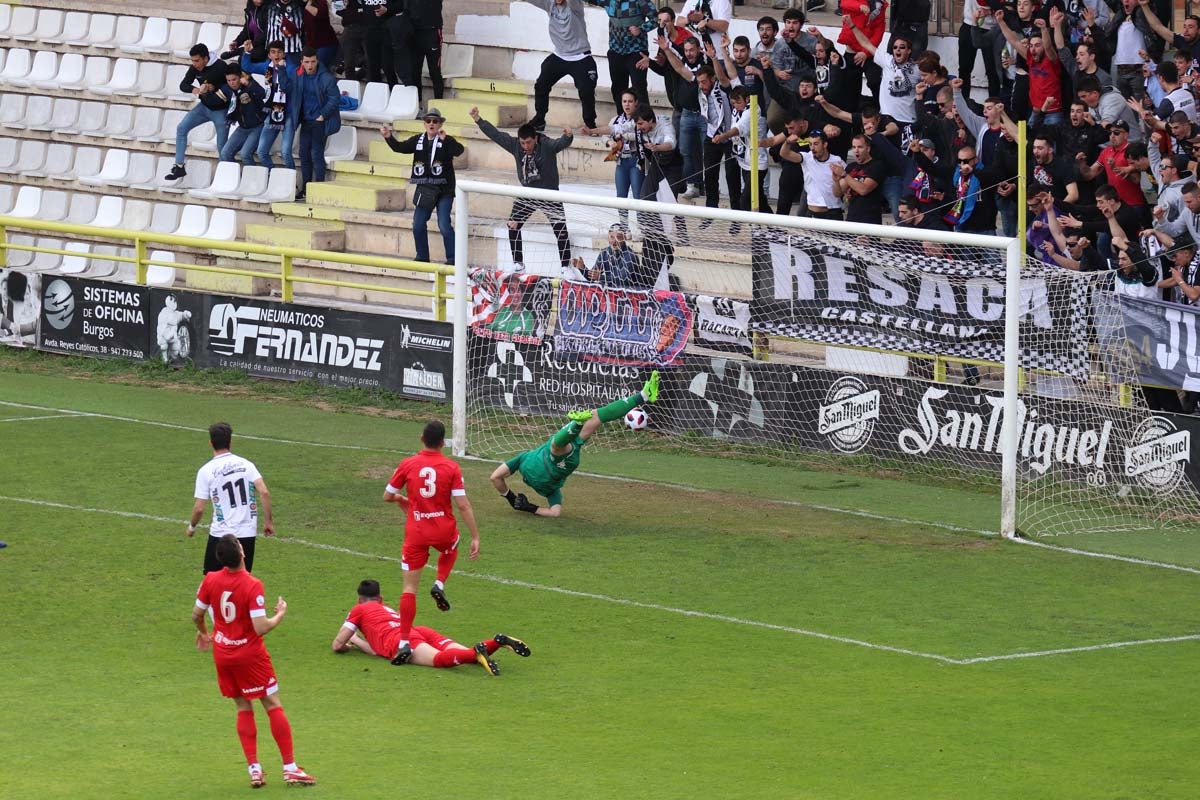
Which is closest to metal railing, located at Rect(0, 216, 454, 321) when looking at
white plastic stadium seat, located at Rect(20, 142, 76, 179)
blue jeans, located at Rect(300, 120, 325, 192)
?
blue jeans, located at Rect(300, 120, 325, 192)

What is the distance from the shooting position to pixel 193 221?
28641mm

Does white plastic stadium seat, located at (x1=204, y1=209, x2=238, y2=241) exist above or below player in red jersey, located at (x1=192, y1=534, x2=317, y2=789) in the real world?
above

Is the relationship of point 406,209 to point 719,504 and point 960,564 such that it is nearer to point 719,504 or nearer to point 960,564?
point 719,504

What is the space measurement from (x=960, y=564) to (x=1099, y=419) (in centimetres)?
265

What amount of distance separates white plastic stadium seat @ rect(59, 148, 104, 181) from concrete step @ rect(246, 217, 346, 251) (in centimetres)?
441

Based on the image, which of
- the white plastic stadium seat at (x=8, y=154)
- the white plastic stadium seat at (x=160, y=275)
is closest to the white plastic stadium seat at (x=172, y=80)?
the white plastic stadium seat at (x=8, y=154)

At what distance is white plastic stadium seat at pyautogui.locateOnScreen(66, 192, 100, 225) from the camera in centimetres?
3045

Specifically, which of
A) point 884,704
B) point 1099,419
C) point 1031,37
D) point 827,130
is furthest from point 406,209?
point 884,704

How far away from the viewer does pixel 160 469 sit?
1883 centimetres

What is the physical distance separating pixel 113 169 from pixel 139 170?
54 cm

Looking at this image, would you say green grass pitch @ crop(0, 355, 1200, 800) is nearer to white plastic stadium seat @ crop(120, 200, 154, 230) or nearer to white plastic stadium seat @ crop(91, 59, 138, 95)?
white plastic stadium seat @ crop(120, 200, 154, 230)

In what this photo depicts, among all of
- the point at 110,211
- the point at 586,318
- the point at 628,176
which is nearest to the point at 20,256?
the point at 110,211

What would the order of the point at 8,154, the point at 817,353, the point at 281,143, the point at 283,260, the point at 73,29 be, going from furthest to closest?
the point at 73,29, the point at 8,154, the point at 281,143, the point at 283,260, the point at 817,353

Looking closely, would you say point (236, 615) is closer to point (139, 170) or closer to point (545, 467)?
point (545, 467)
